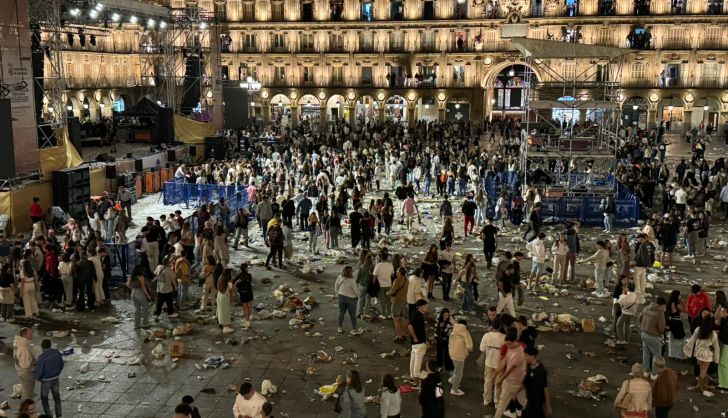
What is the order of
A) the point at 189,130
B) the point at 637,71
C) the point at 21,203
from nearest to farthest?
the point at 21,203, the point at 189,130, the point at 637,71

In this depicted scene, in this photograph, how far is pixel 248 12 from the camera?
183ft

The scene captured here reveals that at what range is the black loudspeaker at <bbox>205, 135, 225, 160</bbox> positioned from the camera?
35844mm

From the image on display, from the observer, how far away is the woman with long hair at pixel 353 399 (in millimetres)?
8383

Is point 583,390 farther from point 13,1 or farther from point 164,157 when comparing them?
point 164,157

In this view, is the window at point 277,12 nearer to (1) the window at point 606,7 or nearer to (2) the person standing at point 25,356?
(1) the window at point 606,7

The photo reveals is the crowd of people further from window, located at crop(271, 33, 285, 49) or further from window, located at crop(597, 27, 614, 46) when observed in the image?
window, located at crop(271, 33, 285, 49)

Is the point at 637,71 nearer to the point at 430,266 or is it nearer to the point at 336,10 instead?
the point at 336,10

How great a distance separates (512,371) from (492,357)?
0.87m

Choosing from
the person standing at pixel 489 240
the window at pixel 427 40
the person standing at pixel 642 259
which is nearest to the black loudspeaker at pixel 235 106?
the window at pixel 427 40

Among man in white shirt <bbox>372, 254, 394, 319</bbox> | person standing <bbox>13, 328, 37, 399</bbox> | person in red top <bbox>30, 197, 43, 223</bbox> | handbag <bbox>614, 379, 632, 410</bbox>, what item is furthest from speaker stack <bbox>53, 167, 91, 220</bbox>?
handbag <bbox>614, 379, 632, 410</bbox>

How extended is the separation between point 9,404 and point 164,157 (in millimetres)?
22676

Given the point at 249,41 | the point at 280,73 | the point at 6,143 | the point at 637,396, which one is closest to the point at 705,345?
the point at 637,396

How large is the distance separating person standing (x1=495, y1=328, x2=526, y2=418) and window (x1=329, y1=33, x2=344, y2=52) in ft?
157

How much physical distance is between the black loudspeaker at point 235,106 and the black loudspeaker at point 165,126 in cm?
589
